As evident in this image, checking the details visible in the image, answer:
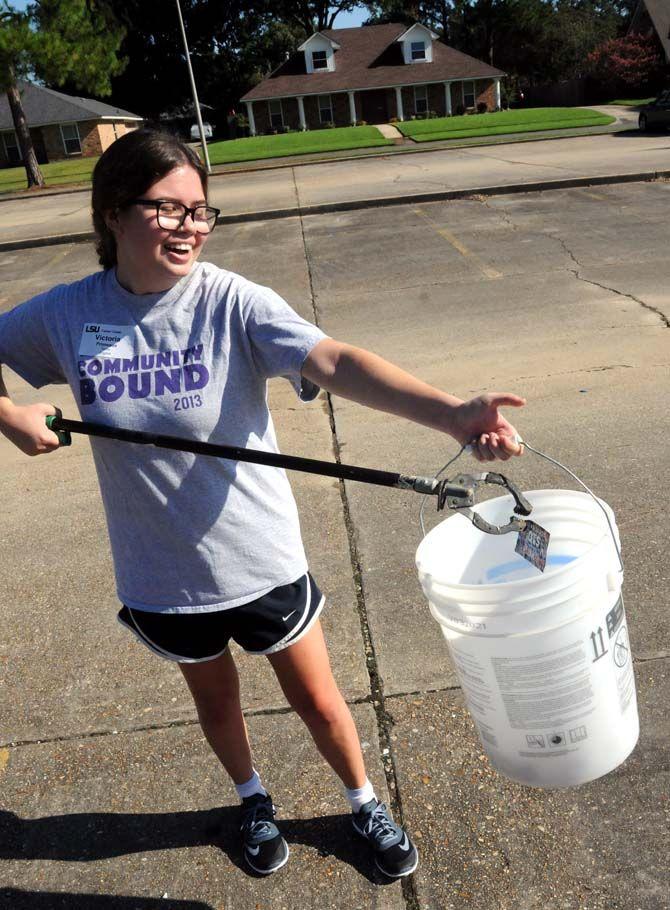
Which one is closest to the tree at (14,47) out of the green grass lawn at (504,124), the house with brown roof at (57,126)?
the green grass lawn at (504,124)

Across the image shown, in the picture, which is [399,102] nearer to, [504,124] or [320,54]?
[320,54]

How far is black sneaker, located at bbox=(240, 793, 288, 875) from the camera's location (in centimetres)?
222

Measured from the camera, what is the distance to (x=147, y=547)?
76.2 inches

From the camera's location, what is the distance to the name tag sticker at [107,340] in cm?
185

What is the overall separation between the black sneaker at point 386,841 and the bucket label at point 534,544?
2.83 ft

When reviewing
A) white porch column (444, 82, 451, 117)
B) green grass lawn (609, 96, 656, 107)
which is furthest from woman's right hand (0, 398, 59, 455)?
white porch column (444, 82, 451, 117)

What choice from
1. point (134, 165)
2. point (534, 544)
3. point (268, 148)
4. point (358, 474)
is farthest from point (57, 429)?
point (268, 148)

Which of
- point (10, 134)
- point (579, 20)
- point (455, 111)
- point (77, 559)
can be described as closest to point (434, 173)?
point (77, 559)

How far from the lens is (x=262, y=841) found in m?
2.22

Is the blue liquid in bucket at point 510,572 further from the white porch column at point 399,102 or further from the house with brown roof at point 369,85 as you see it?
the white porch column at point 399,102

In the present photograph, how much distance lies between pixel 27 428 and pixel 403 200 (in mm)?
13563

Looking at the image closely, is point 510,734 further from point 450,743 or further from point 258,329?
point 258,329

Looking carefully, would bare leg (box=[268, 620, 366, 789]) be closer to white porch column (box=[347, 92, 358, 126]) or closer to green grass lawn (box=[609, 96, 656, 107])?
green grass lawn (box=[609, 96, 656, 107])

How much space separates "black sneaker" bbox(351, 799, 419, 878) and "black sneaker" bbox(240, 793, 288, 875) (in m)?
0.22
